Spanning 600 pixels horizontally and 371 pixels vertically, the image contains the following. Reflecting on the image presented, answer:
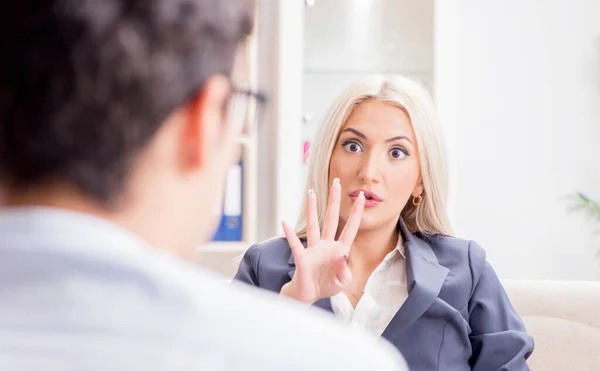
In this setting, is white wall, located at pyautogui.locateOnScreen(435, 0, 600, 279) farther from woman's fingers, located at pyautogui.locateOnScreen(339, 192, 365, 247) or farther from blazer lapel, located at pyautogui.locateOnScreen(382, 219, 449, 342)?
woman's fingers, located at pyautogui.locateOnScreen(339, 192, 365, 247)

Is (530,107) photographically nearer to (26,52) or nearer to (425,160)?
(425,160)

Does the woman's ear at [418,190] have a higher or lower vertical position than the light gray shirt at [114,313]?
lower

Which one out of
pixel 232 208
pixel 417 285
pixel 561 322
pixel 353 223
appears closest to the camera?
pixel 353 223

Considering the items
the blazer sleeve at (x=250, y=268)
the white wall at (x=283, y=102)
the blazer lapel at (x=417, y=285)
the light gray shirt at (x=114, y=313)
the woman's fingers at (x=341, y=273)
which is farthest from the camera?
the white wall at (x=283, y=102)

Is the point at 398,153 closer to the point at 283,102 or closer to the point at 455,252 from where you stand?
the point at 455,252

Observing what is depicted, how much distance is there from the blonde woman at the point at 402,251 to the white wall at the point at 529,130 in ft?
7.60

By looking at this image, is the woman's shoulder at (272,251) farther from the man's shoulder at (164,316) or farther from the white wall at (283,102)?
the white wall at (283,102)

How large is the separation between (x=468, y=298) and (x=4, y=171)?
4.77 feet

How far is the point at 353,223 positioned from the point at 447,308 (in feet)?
0.97

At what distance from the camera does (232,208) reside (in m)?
3.57

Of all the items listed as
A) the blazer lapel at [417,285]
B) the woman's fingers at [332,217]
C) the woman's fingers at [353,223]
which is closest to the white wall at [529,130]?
the blazer lapel at [417,285]

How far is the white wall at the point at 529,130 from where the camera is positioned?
4266 mm

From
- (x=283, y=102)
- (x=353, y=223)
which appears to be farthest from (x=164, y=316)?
(x=283, y=102)

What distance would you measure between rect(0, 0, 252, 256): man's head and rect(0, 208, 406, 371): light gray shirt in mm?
24
